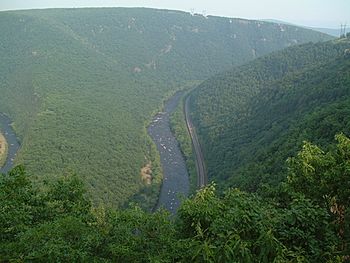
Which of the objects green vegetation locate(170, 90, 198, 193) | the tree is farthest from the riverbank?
the tree

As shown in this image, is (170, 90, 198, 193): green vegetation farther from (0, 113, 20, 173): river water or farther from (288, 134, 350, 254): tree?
(288, 134, 350, 254): tree

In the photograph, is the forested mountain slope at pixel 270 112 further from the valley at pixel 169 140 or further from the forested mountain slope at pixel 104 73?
the forested mountain slope at pixel 104 73

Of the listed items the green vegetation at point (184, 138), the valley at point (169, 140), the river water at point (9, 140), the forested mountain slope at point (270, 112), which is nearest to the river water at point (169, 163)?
the valley at point (169, 140)

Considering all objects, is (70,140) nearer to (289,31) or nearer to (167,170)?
(167,170)

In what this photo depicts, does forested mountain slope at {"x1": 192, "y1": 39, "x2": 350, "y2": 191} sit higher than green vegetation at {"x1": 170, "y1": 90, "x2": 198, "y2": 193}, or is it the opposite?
forested mountain slope at {"x1": 192, "y1": 39, "x2": 350, "y2": 191}

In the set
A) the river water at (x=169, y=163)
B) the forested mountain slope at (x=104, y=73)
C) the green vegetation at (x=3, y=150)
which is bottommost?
the river water at (x=169, y=163)

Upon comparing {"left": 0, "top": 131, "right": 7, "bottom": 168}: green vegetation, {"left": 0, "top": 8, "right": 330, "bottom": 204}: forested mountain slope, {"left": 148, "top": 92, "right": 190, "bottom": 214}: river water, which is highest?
{"left": 0, "top": 8, "right": 330, "bottom": 204}: forested mountain slope

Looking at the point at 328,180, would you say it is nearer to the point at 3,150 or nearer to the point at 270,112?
the point at 270,112
